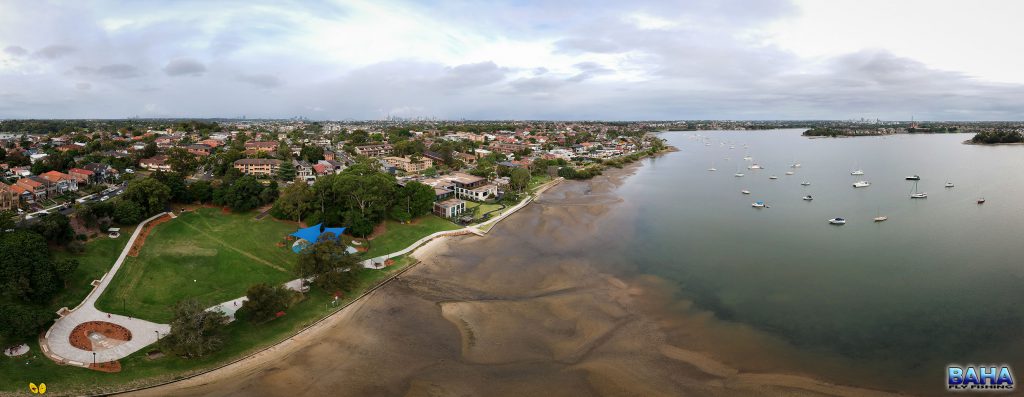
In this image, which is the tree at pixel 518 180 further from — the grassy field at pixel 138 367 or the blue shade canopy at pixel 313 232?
the grassy field at pixel 138 367

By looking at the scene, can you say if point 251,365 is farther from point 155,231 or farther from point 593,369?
point 155,231

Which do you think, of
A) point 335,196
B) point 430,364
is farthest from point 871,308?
point 335,196

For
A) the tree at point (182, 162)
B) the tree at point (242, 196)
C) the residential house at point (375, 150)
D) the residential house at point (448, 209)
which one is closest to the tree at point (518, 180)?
the residential house at point (448, 209)

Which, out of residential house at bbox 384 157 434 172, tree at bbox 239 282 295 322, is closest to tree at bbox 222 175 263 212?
tree at bbox 239 282 295 322

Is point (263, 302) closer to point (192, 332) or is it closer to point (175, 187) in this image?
point (192, 332)

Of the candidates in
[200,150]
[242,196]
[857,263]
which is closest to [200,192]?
[242,196]

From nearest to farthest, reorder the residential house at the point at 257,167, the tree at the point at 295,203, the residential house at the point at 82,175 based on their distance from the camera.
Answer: the tree at the point at 295,203
the residential house at the point at 82,175
the residential house at the point at 257,167

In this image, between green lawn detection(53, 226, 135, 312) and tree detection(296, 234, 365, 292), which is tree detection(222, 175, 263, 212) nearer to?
green lawn detection(53, 226, 135, 312)
